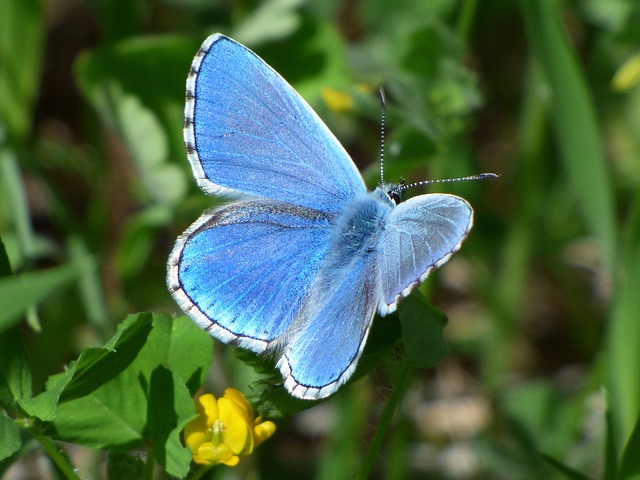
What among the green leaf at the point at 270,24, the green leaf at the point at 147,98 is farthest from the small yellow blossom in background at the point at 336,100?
the green leaf at the point at 147,98

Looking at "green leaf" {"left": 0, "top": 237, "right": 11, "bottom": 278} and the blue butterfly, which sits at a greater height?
"green leaf" {"left": 0, "top": 237, "right": 11, "bottom": 278}

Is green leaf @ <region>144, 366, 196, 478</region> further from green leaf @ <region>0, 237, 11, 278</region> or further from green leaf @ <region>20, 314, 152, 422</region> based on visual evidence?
green leaf @ <region>0, 237, 11, 278</region>

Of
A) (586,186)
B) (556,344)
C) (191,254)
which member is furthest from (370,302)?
(556,344)

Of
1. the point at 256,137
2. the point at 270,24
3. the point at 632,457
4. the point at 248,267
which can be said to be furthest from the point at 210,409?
the point at 270,24

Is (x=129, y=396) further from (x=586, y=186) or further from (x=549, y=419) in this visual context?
(x=549, y=419)

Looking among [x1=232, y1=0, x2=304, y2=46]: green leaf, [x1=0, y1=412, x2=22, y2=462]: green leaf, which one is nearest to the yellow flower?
[x1=0, y1=412, x2=22, y2=462]: green leaf

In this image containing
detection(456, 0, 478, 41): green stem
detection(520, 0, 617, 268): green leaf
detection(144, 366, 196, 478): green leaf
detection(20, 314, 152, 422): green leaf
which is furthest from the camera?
detection(456, 0, 478, 41): green stem

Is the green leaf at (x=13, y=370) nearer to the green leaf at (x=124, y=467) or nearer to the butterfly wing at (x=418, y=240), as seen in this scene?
the green leaf at (x=124, y=467)
